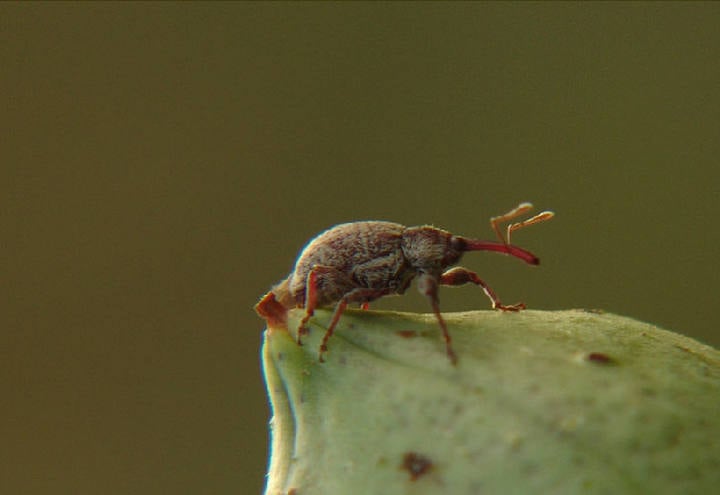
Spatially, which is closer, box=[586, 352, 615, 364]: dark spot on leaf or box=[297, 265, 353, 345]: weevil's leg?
box=[586, 352, 615, 364]: dark spot on leaf

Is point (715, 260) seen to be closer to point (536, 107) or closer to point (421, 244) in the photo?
point (536, 107)

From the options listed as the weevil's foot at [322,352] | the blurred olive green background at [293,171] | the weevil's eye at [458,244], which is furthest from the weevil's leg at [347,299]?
the blurred olive green background at [293,171]

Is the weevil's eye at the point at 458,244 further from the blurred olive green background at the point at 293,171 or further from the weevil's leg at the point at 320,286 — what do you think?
the blurred olive green background at the point at 293,171

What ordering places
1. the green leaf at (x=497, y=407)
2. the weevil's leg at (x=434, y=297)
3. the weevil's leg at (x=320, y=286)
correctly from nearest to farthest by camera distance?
the green leaf at (x=497, y=407) → the weevil's leg at (x=434, y=297) → the weevil's leg at (x=320, y=286)

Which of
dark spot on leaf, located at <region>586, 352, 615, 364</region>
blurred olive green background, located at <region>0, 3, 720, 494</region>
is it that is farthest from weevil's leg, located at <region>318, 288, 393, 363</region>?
blurred olive green background, located at <region>0, 3, 720, 494</region>

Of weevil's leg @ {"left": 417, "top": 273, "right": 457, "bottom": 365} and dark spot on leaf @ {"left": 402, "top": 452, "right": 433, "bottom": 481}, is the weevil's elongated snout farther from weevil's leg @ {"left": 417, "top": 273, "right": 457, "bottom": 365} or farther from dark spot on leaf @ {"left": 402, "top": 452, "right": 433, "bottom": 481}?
dark spot on leaf @ {"left": 402, "top": 452, "right": 433, "bottom": 481}

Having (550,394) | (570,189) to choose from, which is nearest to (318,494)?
(550,394)
